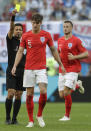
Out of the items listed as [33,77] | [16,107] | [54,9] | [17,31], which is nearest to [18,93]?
Result: [16,107]

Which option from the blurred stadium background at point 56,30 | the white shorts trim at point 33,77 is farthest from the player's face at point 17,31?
the blurred stadium background at point 56,30

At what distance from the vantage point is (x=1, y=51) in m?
21.7

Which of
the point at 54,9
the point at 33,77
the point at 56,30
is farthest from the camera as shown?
the point at 54,9

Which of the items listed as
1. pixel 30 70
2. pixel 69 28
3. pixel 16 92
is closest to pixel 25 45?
pixel 30 70

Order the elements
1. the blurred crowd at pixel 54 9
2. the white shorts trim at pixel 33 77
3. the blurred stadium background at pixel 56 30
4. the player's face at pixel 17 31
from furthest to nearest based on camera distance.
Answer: the blurred crowd at pixel 54 9
the blurred stadium background at pixel 56 30
the player's face at pixel 17 31
the white shorts trim at pixel 33 77

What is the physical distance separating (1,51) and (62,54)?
8.95 metres

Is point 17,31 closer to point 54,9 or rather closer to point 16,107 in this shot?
point 16,107

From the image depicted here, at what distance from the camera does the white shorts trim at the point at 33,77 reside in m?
10.9

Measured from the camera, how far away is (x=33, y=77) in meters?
11.0

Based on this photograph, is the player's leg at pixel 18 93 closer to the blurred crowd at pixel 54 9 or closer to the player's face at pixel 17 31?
the player's face at pixel 17 31

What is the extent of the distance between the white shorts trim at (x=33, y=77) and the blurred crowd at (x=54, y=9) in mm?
13327

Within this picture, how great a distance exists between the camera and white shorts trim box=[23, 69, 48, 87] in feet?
35.9

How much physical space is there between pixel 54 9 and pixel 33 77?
560 inches

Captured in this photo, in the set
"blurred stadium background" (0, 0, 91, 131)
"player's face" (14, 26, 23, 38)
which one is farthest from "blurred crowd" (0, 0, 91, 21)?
"player's face" (14, 26, 23, 38)
